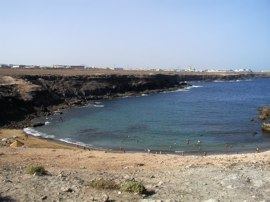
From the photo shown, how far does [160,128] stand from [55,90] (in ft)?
135

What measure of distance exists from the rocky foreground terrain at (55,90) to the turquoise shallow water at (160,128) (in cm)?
511

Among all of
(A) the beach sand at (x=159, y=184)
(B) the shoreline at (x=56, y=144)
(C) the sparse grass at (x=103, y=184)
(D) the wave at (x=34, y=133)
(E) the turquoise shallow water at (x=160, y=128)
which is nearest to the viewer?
(A) the beach sand at (x=159, y=184)

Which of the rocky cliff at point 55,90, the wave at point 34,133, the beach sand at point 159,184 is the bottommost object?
the wave at point 34,133

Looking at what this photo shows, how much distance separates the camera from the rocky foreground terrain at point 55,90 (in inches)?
2709

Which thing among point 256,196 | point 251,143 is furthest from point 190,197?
point 251,143

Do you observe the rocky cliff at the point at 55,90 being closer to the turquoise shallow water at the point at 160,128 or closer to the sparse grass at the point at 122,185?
the turquoise shallow water at the point at 160,128

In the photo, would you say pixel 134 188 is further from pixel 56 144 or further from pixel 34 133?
pixel 34 133

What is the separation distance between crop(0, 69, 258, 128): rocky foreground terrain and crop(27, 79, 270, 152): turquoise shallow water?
5.11 meters

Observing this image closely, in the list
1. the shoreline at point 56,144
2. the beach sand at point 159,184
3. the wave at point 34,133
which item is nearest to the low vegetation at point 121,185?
the beach sand at point 159,184

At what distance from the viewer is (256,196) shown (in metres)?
17.0

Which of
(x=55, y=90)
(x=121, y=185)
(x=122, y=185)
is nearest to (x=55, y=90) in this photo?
(x=55, y=90)

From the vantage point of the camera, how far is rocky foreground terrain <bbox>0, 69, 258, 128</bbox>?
2709 inches

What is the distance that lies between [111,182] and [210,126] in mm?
42479

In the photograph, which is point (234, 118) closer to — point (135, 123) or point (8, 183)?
point (135, 123)
